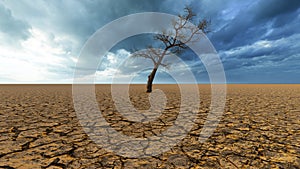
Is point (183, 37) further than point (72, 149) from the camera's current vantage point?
Yes

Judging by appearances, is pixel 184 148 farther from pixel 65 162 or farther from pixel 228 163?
pixel 65 162

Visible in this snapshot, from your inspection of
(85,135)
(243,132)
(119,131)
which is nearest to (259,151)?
(243,132)

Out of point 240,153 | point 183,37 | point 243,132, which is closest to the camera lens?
point 240,153

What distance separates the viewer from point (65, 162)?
7.00ft

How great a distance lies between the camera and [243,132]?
345 cm

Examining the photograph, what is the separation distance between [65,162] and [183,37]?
39.8 feet

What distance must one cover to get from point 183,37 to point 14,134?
1185 centimetres

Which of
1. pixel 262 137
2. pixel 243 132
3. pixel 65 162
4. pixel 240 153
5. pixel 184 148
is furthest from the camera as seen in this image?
pixel 243 132

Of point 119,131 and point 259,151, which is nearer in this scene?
point 259,151

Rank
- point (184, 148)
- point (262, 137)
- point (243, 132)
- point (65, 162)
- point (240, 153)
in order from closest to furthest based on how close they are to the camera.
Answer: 1. point (65, 162)
2. point (240, 153)
3. point (184, 148)
4. point (262, 137)
5. point (243, 132)

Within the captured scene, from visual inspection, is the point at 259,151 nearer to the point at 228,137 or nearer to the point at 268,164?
the point at 268,164

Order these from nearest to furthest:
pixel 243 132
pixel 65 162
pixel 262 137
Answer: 1. pixel 65 162
2. pixel 262 137
3. pixel 243 132

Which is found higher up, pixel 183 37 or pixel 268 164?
pixel 183 37

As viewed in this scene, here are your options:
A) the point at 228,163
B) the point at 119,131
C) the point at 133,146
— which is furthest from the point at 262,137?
the point at 119,131
